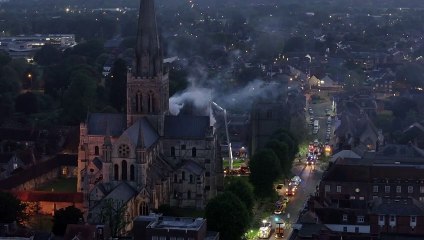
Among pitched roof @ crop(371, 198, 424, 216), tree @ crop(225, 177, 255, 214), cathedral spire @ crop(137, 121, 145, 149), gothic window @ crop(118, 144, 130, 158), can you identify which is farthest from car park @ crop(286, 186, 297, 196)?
pitched roof @ crop(371, 198, 424, 216)

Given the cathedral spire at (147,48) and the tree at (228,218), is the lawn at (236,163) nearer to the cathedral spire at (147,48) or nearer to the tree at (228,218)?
the cathedral spire at (147,48)

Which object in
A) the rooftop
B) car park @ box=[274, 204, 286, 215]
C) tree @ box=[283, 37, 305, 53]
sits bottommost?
car park @ box=[274, 204, 286, 215]

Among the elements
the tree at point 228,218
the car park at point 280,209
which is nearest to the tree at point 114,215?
the tree at point 228,218

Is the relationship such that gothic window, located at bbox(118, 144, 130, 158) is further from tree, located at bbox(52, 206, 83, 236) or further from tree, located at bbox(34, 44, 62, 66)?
tree, located at bbox(34, 44, 62, 66)

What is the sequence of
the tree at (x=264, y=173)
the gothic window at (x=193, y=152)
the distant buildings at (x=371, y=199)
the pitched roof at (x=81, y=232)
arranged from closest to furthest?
the pitched roof at (x=81, y=232), the distant buildings at (x=371, y=199), the gothic window at (x=193, y=152), the tree at (x=264, y=173)

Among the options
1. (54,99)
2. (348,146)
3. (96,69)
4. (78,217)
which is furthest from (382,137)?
(96,69)
